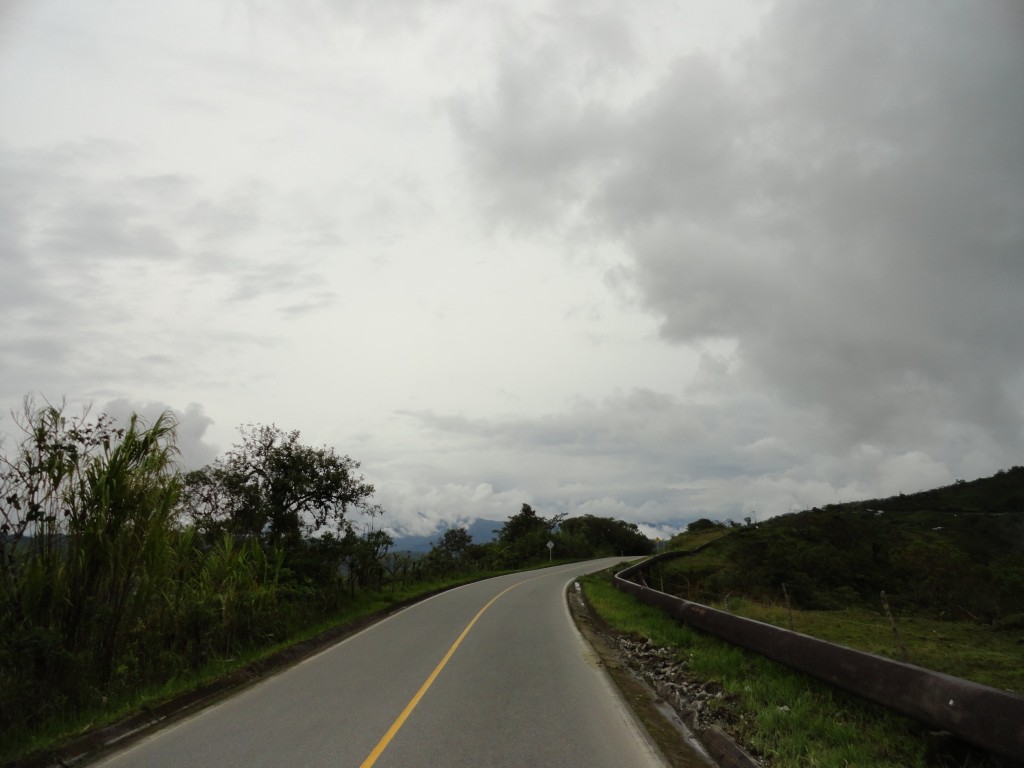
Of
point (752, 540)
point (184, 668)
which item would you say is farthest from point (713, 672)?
point (752, 540)

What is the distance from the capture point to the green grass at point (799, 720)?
556 centimetres

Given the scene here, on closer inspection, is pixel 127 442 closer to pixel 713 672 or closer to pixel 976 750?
pixel 713 672

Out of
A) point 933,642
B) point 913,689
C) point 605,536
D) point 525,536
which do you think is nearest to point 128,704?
point 913,689

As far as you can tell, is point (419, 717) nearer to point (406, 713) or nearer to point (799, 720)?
point (406, 713)

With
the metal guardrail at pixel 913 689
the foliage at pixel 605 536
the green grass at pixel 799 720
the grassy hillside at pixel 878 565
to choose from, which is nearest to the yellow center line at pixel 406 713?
the green grass at pixel 799 720

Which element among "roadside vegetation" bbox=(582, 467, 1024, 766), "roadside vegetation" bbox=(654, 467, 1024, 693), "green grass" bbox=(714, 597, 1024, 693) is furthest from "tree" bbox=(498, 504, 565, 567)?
"green grass" bbox=(714, 597, 1024, 693)

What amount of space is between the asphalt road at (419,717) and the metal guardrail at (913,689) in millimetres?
2198

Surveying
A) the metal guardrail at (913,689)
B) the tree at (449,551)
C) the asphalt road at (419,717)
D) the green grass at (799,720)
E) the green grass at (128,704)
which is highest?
the tree at (449,551)

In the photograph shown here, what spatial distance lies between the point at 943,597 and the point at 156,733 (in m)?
28.0

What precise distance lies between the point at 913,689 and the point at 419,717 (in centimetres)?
527

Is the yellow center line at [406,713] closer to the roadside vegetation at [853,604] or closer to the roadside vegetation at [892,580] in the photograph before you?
the roadside vegetation at [853,604]

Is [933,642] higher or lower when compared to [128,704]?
lower

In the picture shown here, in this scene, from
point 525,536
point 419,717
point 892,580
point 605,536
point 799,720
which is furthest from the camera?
point 605,536

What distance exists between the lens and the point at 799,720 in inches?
256
